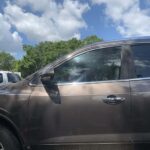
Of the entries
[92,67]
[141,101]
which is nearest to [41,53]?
[92,67]

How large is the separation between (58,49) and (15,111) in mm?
76854

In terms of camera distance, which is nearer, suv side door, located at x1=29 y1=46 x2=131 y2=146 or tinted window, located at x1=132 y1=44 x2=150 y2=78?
suv side door, located at x1=29 y1=46 x2=131 y2=146

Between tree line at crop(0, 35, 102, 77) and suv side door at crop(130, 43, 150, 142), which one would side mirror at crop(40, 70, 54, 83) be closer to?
suv side door at crop(130, 43, 150, 142)

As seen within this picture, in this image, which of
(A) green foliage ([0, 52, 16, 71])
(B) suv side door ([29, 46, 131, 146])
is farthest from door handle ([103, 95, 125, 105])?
(A) green foliage ([0, 52, 16, 71])

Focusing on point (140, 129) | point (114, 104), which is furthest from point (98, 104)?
point (140, 129)

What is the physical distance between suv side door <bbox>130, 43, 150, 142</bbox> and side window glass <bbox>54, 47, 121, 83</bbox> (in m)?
0.25

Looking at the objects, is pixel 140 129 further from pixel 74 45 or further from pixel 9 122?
pixel 74 45

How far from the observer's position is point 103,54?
5566 mm

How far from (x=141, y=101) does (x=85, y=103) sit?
2.26ft

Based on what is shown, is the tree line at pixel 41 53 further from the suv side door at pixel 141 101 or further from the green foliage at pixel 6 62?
the suv side door at pixel 141 101

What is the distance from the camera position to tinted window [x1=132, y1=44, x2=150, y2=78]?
5.36 meters

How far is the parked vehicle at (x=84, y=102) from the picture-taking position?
17.0 feet

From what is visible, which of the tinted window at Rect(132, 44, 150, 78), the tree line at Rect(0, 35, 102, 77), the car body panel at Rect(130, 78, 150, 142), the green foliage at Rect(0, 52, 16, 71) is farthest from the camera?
the green foliage at Rect(0, 52, 16, 71)

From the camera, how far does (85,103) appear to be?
5.28 m
